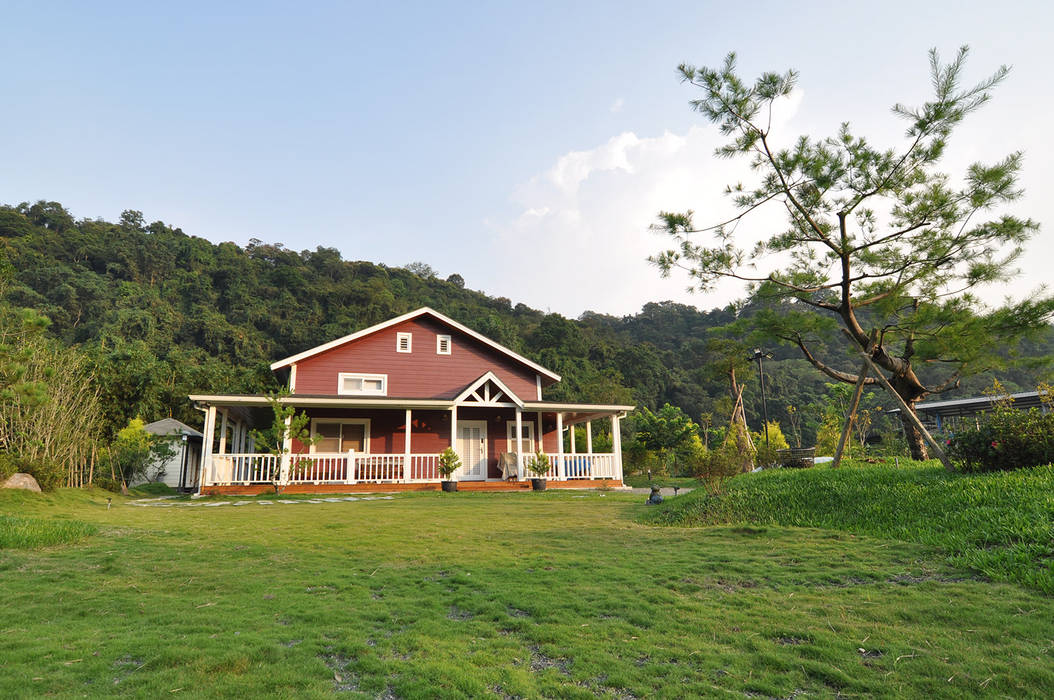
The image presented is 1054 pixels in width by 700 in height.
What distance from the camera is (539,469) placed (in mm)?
17328

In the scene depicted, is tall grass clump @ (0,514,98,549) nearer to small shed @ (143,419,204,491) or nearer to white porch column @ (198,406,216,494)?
white porch column @ (198,406,216,494)

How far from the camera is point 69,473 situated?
14.5 meters

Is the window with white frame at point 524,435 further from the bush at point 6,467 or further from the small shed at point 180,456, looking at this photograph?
the bush at point 6,467

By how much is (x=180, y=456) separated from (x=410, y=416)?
11.4 metres

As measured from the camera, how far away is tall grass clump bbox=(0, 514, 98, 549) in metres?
6.39

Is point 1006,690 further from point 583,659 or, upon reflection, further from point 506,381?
point 506,381

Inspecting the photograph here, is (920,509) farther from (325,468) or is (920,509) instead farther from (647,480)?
(647,480)

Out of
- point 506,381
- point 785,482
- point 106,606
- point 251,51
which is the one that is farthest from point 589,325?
point 106,606

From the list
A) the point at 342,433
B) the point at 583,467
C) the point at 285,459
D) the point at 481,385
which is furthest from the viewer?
the point at 342,433

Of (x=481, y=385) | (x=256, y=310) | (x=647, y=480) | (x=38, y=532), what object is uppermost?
(x=256, y=310)

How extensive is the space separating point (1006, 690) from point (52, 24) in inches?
931

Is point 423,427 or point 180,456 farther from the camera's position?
point 180,456

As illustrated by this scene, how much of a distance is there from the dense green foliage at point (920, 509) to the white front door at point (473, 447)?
10765mm

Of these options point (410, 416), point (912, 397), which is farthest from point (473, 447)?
point (912, 397)
